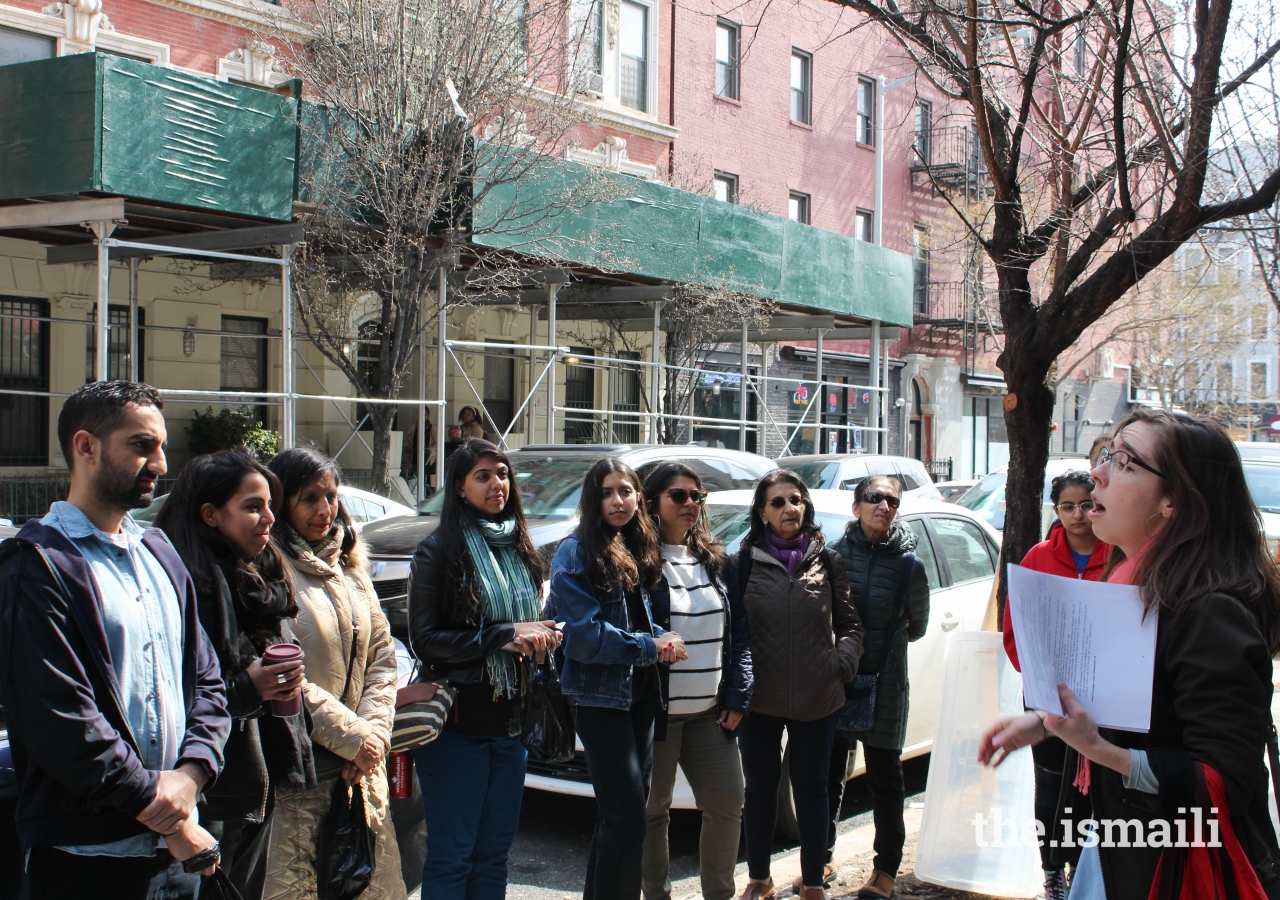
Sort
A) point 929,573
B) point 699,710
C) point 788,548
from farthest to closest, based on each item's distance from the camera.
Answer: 1. point 929,573
2. point 788,548
3. point 699,710

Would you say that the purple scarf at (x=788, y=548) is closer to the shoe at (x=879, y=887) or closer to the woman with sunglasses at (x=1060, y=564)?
the woman with sunglasses at (x=1060, y=564)

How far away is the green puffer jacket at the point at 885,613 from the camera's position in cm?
480

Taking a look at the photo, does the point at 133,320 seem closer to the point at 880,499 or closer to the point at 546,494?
the point at 546,494

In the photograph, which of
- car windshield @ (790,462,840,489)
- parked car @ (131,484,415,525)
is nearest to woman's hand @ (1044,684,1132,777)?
parked car @ (131,484,415,525)

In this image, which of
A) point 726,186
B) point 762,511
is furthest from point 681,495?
point 726,186

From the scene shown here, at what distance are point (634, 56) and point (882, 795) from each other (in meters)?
20.1

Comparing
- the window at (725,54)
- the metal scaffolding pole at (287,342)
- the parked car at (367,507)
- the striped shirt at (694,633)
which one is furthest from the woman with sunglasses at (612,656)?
the window at (725,54)

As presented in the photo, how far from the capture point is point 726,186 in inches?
955

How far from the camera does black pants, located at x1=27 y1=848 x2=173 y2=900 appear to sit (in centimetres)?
249

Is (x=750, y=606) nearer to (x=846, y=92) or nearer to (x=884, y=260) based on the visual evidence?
(x=884, y=260)

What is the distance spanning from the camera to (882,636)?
4.86 metres

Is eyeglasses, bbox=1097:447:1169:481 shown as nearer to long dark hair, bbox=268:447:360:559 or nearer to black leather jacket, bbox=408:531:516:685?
black leather jacket, bbox=408:531:516:685

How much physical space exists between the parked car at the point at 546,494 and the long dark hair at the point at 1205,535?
4443 millimetres

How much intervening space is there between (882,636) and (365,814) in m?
2.43
